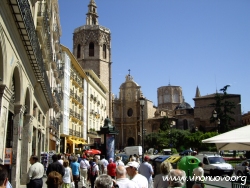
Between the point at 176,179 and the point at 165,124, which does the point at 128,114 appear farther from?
the point at 176,179

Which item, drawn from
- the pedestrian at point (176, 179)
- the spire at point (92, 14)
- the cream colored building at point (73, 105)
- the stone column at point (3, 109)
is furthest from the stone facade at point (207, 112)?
the pedestrian at point (176, 179)

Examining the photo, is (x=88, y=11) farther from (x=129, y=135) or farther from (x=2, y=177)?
(x=2, y=177)

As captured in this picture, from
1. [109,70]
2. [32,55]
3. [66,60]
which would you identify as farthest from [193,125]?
[32,55]

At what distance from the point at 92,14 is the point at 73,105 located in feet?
117

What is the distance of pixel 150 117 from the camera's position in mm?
82000

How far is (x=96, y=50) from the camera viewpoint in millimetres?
67000

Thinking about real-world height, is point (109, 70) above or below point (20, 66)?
above

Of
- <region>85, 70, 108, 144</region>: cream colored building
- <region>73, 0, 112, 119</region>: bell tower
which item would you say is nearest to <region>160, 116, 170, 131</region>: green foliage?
<region>73, 0, 112, 119</region>: bell tower

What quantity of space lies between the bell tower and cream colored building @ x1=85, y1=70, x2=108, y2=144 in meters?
2.97

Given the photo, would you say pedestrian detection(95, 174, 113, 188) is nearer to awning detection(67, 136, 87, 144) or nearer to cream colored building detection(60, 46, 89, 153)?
cream colored building detection(60, 46, 89, 153)

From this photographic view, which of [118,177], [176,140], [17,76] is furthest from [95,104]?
[118,177]

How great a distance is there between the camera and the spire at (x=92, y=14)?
7275 centimetres

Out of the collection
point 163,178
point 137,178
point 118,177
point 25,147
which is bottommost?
point 163,178

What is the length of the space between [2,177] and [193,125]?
7508cm
